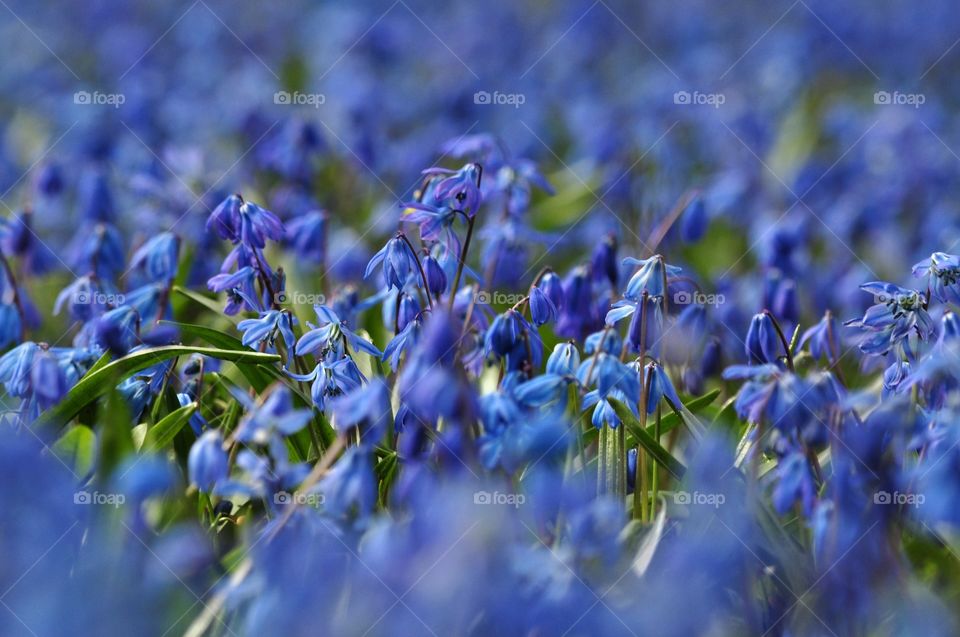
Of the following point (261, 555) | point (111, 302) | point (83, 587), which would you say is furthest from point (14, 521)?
point (111, 302)

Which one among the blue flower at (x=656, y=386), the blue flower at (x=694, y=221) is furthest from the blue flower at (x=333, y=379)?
the blue flower at (x=694, y=221)

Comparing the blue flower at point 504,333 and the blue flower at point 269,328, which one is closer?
the blue flower at point 504,333

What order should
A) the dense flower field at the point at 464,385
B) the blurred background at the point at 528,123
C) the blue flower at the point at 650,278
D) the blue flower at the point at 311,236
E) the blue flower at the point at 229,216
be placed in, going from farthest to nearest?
the blurred background at the point at 528,123 < the blue flower at the point at 311,236 < the blue flower at the point at 229,216 < the blue flower at the point at 650,278 < the dense flower field at the point at 464,385

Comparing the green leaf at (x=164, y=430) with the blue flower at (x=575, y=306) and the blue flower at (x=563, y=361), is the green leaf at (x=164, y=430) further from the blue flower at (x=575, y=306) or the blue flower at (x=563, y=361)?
the blue flower at (x=575, y=306)

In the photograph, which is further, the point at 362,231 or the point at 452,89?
the point at 452,89

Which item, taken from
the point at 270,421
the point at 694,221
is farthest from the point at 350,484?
the point at 694,221

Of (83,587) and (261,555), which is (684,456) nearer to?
(261,555)

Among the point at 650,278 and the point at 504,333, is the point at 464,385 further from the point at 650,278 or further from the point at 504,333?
the point at 650,278

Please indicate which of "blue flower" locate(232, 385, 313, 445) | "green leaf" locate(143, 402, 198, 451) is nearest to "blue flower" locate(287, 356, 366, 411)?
"green leaf" locate(143, 402, 198, 451)
